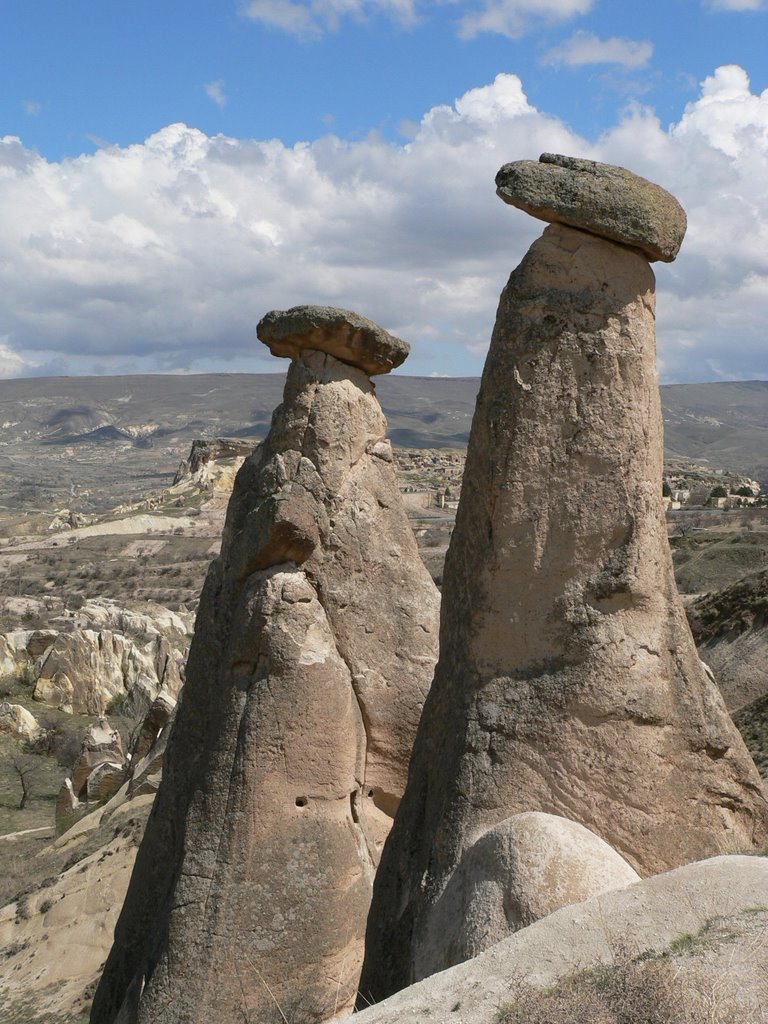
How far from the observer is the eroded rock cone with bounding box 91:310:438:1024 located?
6699 mm

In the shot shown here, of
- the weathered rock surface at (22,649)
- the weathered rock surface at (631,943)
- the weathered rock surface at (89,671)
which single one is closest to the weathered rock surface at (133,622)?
the weathered rock surface at (22,649)

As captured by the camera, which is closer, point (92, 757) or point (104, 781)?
point (104, 781)

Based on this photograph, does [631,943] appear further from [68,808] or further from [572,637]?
[68,808]

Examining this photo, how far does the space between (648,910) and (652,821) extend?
1.31 meters

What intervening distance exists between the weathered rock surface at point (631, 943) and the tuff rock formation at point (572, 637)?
104 cm

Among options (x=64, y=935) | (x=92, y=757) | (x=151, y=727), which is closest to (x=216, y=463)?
(x=92, y=757)

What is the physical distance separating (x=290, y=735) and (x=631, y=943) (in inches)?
137

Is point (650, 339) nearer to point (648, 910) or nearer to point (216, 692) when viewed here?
point (648, 910)

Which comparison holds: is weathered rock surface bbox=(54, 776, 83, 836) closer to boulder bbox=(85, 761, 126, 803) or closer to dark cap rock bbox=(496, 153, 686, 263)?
boulder bbox=(85, 761, 126, 803)

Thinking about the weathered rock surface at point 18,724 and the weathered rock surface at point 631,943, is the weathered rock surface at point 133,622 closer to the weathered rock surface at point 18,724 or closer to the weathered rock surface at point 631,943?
the weathered rock surface at point 18,724

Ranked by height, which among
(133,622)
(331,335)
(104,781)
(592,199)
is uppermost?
(592,199)

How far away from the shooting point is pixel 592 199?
5.29m

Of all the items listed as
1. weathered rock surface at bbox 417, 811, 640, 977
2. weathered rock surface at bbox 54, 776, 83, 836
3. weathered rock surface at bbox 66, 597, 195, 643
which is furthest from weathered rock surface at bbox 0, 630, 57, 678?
weathered rock surface at bbox 417, 811, 640, 977

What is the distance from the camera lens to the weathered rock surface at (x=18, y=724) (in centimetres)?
2492
